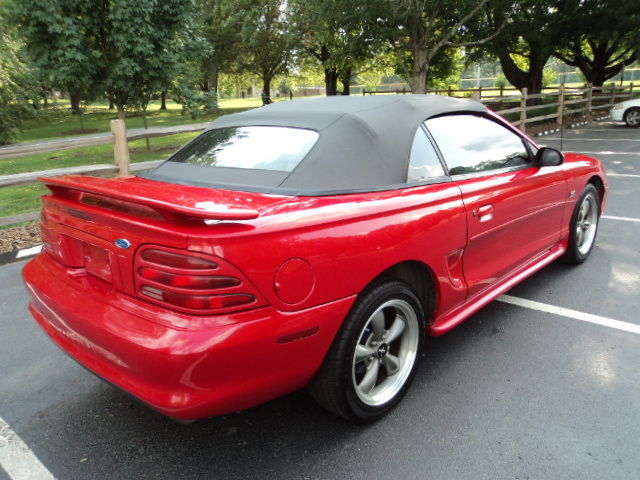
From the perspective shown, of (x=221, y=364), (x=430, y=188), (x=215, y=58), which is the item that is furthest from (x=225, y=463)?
(x=215, y=58)

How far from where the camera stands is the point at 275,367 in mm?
1945

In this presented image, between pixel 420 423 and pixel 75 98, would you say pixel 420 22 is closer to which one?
pixel 75 98

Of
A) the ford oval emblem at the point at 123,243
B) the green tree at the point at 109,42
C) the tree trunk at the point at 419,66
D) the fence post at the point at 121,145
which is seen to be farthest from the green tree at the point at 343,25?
the ford oval emblem at the point at 123,243

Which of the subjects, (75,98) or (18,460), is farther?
(75,98)

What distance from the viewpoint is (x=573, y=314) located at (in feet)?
11.6

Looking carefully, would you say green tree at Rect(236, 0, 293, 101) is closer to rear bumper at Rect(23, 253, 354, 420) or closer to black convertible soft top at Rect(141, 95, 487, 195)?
black convertible soft top at Rect(141, 95, 487, 195)

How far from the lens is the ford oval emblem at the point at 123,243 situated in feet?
6.47

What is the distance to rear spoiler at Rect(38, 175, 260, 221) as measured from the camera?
1802 millimetres

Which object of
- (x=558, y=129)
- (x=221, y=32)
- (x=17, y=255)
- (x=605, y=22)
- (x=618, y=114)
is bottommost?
(x=17, y=255)

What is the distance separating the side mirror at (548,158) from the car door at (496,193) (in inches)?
2.0

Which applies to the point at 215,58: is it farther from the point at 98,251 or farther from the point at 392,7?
the point at 98,251

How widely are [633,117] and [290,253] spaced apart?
61.7ft

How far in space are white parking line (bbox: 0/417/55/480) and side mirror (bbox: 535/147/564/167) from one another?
11.3 ft

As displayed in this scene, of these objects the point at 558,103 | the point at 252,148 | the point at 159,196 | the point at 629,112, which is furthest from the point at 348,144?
the point at 629,112
